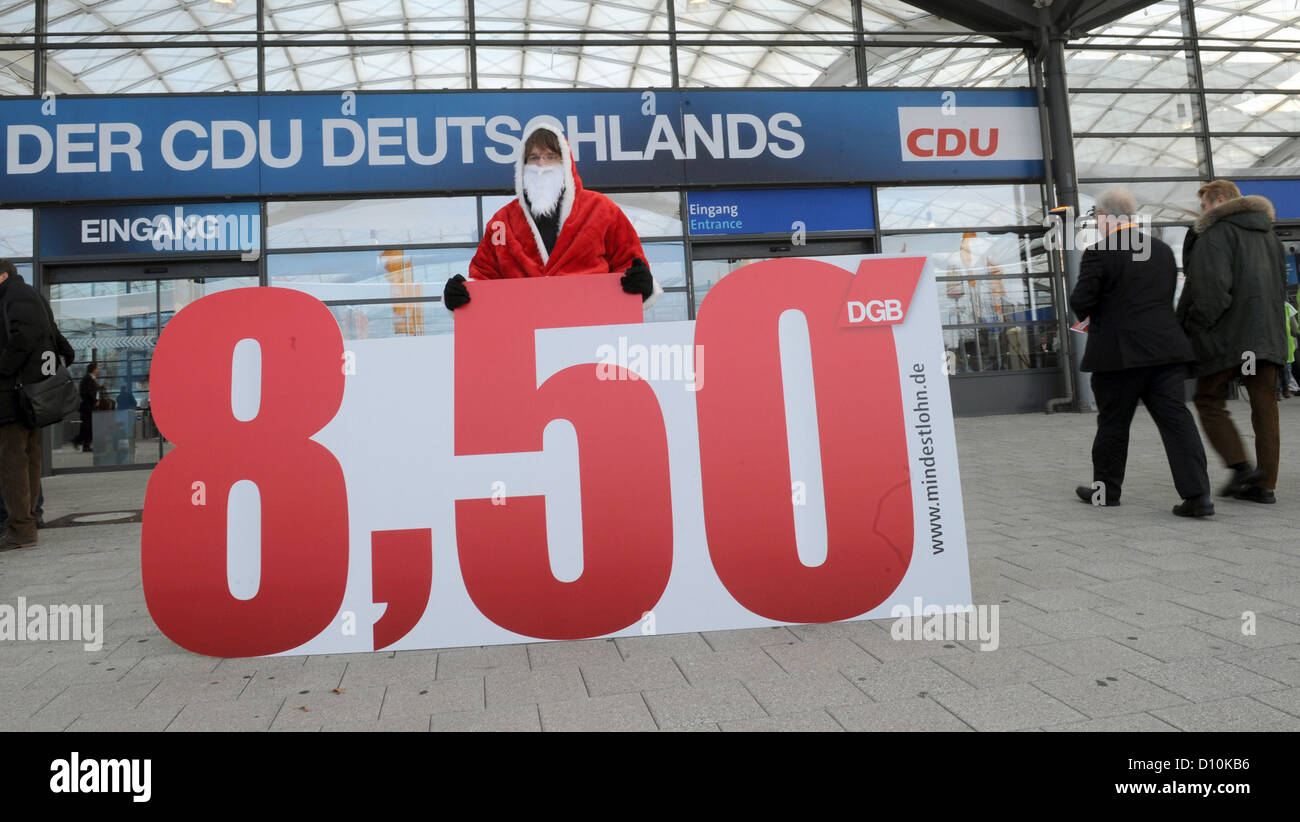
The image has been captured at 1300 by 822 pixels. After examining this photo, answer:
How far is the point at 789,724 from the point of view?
1.79 m

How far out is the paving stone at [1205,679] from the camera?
72.7 inches

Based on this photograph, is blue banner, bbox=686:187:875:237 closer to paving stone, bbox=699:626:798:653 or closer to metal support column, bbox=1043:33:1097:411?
metal support column, bbox=1043:33:1097:411

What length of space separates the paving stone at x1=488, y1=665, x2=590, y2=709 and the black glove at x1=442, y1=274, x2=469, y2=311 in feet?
3.72

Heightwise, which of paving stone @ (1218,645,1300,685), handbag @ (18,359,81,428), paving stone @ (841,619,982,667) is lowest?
paving stone @ (1218,645,1300,685)

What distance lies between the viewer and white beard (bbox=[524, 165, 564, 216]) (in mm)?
3174

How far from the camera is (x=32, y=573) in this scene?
12.5 ft

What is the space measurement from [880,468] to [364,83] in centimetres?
909

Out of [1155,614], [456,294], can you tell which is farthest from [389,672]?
[1155,614]

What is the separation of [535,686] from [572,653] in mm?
272

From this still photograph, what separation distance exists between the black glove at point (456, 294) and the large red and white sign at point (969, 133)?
919 centimetres

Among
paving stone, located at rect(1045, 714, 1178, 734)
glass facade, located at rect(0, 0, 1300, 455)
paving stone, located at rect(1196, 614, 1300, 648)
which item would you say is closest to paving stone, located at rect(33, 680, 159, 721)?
paving stone, located at rect(1045, 714, 1178, 734)
